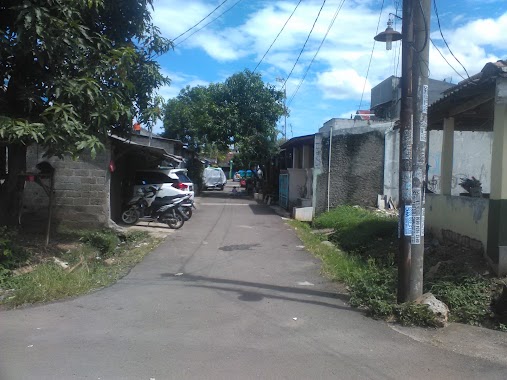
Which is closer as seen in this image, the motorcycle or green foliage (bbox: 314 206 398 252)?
green foliage (bbox: 314 206 398 252)

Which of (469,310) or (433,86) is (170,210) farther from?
(433,86)

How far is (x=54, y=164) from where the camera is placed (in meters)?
12.7

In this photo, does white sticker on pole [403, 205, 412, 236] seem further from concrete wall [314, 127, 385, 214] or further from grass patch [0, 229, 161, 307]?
concrete wall [314, 127, 385, 214]

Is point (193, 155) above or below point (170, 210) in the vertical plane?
above

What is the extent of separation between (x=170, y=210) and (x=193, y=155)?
19550 millimetres

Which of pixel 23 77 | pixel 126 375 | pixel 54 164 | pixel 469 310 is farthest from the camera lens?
pixel 54 164

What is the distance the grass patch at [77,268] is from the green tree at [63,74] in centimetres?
159

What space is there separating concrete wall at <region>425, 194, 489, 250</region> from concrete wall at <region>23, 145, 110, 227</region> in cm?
830

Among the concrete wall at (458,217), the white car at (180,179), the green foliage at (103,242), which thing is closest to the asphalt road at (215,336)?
the green foliage at (103,242)

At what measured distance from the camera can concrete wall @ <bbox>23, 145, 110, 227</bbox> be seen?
12.6 metres

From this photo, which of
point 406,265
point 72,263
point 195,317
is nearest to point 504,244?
point 406,265

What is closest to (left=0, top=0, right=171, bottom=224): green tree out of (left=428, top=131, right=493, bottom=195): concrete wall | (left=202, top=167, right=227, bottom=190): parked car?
(left=428, top=131, right=493, bottom=195): concrete wall

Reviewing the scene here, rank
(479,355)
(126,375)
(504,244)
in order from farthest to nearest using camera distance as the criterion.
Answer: (504,244)
(479,355)
(126,375)

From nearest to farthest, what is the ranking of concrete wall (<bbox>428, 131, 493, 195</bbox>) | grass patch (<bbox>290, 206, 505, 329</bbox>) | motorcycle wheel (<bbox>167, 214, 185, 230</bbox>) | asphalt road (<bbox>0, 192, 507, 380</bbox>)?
asphalt road (<bbox>0, 192, 507, 380</bbox>) → grass patch (<bbox>290, 206, 505, 329</bbox>) → motorcycle wheel (<bbox>167, 214, 185, 230</bbox>) → concrete wall (<bbox>428, 131, 493, 195</bbox>)
